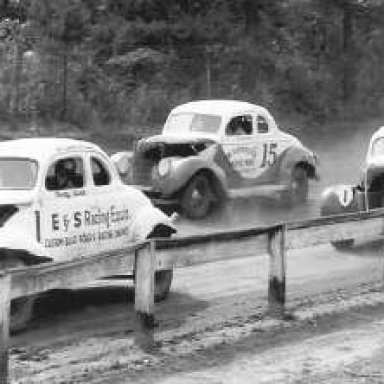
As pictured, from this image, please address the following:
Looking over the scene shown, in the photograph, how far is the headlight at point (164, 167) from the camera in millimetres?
18750

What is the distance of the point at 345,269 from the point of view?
1420 cm

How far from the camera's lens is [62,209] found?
11.1 metres

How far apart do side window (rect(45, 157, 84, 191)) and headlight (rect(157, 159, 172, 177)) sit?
7186mm

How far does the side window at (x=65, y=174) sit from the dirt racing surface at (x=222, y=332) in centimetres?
126

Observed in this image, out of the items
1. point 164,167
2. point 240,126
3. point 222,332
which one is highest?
point 240,126

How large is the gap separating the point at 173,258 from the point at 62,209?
4.95ft

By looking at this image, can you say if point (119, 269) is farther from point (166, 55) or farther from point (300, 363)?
point (166, 55)

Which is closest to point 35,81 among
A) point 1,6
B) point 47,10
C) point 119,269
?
point 47,10

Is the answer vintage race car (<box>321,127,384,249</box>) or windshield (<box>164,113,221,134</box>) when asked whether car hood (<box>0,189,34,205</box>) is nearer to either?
vintage race car (<box>321,127,384,249</box>)

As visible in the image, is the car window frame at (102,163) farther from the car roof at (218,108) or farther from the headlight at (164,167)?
the car roof at (218,108)

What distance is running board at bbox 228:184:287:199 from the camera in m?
20.0

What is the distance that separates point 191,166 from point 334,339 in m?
8.93

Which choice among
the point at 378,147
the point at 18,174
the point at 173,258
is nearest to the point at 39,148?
the point at 18,174

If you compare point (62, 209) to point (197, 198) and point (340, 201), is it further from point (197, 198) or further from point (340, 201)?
point (197, 198)
